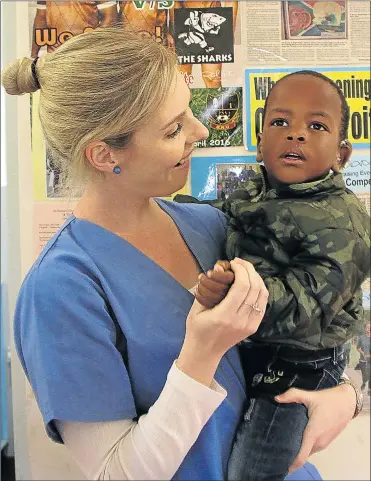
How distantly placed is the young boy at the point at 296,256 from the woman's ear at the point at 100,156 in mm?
144

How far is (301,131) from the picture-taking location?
51cm

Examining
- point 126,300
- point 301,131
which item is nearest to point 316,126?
point 301,131

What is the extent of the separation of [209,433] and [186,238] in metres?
0.19

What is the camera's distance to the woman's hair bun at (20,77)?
49 cm

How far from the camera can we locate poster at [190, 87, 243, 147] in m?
0.54

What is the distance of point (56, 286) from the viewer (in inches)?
→ 18.2

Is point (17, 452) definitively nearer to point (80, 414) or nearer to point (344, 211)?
point (80, 414)

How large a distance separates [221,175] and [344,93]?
0.16 meters

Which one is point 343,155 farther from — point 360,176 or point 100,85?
point 100,85

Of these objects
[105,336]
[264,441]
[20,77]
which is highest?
[20,77]

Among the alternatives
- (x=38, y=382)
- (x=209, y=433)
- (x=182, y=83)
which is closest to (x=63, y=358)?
(x=38, y=382)

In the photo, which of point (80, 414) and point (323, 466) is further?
point (323, 466)

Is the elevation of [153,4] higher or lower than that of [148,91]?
higher

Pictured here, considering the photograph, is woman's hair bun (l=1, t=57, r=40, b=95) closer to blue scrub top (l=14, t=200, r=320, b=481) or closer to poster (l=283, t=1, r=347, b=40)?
blue scrub top (l=14, t=200, r=320, b=481)
